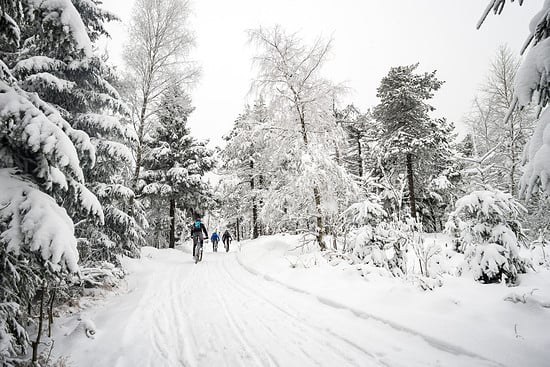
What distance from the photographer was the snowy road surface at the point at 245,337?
3.18 meters

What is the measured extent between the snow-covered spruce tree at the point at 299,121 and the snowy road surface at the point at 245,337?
4486 millimetres

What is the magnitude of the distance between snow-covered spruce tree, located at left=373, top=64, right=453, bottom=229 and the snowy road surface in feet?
47.7

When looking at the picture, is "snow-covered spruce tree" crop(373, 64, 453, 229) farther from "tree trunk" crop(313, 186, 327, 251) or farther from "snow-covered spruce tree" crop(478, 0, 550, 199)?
"snow-covered spruce tree" crop(478, 0, 550, 199)

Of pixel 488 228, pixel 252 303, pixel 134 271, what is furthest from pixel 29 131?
pixel 134 271

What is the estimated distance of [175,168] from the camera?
57.1 feet

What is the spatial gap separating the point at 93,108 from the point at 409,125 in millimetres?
17842

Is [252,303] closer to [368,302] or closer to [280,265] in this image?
[368,302]

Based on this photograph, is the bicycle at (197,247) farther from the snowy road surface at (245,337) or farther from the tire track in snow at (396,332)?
the tire track in snow at (396,332)

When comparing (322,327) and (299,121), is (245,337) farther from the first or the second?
(299,121)

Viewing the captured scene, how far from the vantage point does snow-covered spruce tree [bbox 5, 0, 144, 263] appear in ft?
19.8

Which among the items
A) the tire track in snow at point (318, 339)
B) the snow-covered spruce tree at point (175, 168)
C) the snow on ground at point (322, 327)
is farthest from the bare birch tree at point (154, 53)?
the tire track in snow at point (318, 339)

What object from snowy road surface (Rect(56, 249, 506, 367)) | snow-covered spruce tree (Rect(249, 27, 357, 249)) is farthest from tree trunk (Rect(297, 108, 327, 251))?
snowy road surface (Rect(56, 249, 506, 367))

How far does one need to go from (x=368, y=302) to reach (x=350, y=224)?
356cm

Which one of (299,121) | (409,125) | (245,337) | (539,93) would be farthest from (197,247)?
(409,125)
